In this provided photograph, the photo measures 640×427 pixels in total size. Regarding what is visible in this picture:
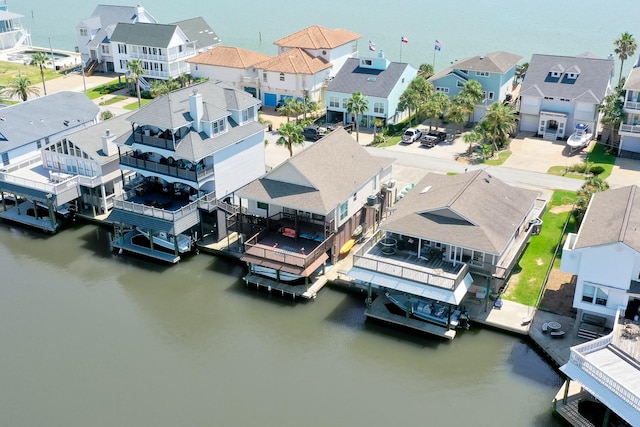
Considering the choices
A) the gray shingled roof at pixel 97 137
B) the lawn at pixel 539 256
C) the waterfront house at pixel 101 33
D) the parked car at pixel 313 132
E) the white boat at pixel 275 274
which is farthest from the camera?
the waterfront house at pixel 101 33

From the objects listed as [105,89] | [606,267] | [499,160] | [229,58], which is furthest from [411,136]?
[105,89]

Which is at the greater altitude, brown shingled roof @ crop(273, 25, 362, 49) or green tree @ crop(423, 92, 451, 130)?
brown shingled roof @ crop(273, 25, 362, 49)

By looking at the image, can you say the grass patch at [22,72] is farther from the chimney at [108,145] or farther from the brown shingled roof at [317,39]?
the chimney at [108,145]

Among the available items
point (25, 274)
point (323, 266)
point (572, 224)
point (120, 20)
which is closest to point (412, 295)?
point (323, 266)

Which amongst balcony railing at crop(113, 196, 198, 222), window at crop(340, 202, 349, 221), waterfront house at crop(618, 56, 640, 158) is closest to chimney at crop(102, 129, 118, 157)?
balcony railing at crop(113, 196, 198, 222)

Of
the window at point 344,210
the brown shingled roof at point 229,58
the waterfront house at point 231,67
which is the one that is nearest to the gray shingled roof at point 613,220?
the window at point 344,210

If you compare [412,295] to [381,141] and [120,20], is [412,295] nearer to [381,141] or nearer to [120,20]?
[381,141]

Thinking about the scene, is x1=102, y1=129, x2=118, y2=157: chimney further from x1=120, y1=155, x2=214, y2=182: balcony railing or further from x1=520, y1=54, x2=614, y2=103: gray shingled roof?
x1=520, y1=54, x2=614, y2=103: gray shingled roof
